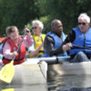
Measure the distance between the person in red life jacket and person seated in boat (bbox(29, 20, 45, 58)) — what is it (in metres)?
0.77

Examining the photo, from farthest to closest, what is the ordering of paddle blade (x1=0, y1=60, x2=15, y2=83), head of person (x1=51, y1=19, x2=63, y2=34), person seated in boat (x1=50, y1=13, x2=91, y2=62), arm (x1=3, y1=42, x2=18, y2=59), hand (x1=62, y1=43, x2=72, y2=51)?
head of person (x1=51, y1=19, x2=63, y2=34) < person seated in boat (x1=50, y1=13, x2=91, y2=62) < hand (x1=62, y1=43, x2=72, y2=51) < arm (x1=3, y1=42, x2=18, y2=59) < paddle blade (x1=0, y1=60, x2=15, y2=83)

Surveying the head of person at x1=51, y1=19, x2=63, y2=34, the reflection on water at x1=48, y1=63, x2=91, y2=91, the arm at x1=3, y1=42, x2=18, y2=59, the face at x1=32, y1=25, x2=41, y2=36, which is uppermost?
the head of person at x1=51, y1=19, x2=63, y2=34

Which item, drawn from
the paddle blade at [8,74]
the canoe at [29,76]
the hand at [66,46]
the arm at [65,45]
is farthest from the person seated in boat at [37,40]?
the paddle blade at [8,74]

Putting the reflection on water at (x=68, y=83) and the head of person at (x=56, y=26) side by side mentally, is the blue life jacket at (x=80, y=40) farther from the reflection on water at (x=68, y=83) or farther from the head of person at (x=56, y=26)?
the reflection on water at (x=68, y=83)

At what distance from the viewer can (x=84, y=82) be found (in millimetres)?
8953

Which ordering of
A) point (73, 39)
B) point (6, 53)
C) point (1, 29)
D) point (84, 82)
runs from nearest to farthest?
point (84, 82) → point (6, 53) → point (73, 39) → point (1, 29)

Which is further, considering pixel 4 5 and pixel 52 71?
pixel 4 5

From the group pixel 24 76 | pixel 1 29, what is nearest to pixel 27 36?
pixel 24 76

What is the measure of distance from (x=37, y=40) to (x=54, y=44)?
96cm

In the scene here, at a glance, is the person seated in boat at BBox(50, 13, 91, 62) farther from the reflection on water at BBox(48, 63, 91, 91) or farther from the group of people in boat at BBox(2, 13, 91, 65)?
the reflection on water at BBox(48, 63, 91, 91)

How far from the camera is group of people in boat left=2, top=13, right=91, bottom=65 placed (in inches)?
381

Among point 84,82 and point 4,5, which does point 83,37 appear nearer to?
point 84,82

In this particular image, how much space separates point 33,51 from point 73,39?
90 centimetres

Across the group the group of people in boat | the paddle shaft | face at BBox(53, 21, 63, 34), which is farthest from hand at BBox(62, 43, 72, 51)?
face at BBox(53, 21, 63, 34)
